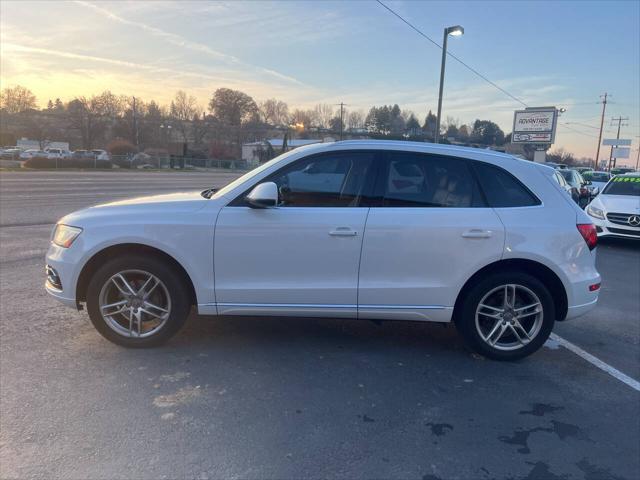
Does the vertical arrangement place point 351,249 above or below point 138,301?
above

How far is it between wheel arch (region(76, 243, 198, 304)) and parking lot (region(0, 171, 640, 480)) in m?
0.55

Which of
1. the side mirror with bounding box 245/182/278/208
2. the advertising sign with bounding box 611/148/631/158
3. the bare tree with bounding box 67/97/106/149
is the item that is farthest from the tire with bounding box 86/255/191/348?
the advertising sign with bounding box 611/148/631/158

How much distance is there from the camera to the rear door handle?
3.94 metres

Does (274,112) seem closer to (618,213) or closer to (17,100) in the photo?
(17,100)

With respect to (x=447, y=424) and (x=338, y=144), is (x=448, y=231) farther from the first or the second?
(x=447, y=424)

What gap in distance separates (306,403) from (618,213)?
1040 cm

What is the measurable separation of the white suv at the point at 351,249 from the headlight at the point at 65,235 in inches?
0.5

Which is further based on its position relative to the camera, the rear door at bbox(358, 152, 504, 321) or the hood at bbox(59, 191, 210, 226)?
the hood at bbox(59, 191, 210, 226)

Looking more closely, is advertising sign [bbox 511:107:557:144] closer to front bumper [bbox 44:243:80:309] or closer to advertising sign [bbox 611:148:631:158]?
front bumper [bbox 44:243:80:309]

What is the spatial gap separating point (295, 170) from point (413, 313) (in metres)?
1.60

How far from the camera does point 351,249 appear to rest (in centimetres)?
393

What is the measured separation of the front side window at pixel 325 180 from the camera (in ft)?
13.2

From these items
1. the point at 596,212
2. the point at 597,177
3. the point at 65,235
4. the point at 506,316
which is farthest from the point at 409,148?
the point at 597,177

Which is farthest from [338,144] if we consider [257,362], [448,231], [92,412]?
[92,412]
